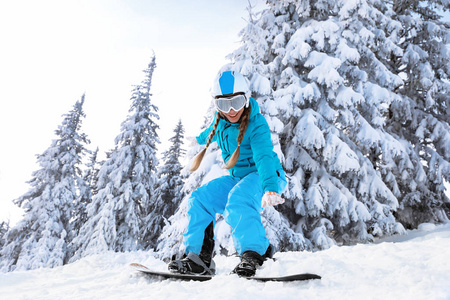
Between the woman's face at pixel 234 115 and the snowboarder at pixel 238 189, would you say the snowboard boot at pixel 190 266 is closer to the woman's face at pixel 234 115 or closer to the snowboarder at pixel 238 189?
the snowboarder at pixel 238 189

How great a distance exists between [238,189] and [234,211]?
22cm

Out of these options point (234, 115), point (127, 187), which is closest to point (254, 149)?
point (234, 115)

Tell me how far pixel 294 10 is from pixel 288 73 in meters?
2.77

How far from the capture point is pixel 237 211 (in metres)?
2.57

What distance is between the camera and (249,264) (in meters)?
2.31

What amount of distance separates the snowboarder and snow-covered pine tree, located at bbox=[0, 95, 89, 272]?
1421 cm

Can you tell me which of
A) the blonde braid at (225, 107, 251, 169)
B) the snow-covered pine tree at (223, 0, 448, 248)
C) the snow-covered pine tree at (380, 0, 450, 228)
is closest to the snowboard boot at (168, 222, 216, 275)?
the blonde braid at (225, 107, 251, 169)

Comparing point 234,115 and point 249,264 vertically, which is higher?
point 234,115

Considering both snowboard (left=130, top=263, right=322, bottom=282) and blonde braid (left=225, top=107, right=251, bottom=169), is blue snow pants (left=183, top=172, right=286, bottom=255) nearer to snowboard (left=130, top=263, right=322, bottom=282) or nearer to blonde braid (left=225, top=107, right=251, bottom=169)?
blonde braid (left=225, top=107, right=251, bottom=169)

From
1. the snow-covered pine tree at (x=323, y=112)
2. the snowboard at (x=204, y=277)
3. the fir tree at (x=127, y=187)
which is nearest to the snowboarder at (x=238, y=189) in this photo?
the snowboard at (x=204, y=277)

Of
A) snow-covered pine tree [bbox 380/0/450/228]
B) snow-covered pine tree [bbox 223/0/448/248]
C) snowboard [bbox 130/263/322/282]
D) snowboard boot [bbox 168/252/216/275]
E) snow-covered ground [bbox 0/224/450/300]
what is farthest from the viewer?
snow-covered pine tree [bbox 380/0/450/228]

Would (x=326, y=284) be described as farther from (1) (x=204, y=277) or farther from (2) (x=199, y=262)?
(2) (x=199, y=262)

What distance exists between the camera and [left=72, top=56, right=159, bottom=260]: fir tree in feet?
46.4

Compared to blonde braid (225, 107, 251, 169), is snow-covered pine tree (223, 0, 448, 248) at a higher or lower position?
higher
